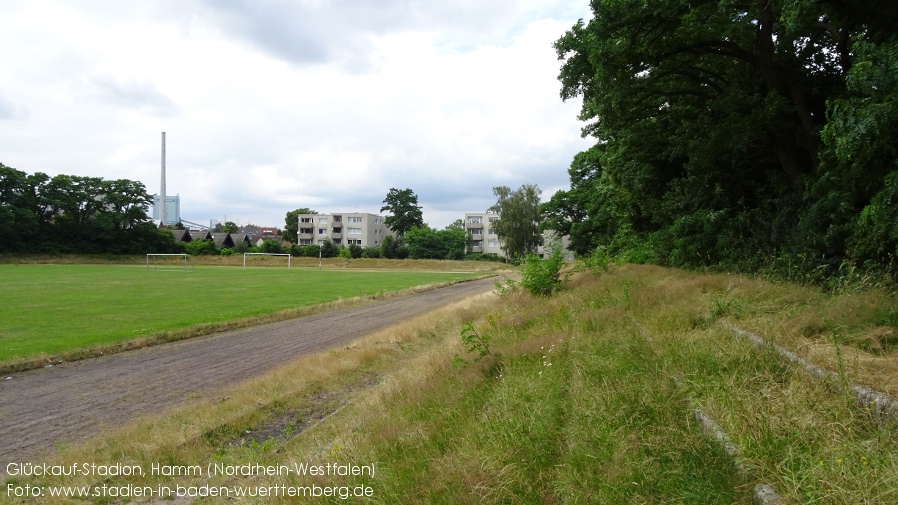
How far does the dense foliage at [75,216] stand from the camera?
8638 cm

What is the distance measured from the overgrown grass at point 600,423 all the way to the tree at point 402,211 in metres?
127

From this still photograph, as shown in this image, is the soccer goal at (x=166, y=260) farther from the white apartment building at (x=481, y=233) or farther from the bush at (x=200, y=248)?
the white apartment building at (x=481, y=233)

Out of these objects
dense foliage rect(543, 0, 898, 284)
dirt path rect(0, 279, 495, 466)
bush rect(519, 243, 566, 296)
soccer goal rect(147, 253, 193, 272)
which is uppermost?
dense foliage rect(543, 0, 898, 284)

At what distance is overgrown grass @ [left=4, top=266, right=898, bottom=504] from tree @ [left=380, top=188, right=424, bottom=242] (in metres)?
127

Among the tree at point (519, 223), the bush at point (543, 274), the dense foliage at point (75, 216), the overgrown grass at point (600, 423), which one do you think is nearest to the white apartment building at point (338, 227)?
the dense foliage at point (75, 216)

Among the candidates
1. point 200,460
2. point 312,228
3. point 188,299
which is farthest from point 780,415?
point 312,228

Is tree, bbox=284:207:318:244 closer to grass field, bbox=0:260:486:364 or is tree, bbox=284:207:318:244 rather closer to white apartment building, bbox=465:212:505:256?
white apartment building, bbox=465:212:505:256

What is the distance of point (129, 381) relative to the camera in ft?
42.1

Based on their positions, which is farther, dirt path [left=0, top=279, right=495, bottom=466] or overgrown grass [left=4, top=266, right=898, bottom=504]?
dirt path [left=0, top=279, right=495, bottom=466]

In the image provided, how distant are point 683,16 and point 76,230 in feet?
360

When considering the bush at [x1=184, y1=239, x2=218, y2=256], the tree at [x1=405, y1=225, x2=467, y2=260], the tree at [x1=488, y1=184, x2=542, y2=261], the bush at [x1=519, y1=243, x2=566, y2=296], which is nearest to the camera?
the bush at [x1=519, y1=243, x2=566, y2=296]

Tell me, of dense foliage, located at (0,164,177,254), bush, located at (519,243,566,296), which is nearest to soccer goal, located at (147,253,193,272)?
dense foliage, located at (0,164,177,254)

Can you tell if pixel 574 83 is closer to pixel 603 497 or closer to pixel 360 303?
pixel 603 497

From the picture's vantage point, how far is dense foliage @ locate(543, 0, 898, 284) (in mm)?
8836
